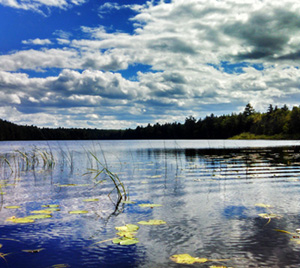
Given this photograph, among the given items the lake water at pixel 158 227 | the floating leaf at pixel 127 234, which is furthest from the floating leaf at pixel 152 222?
the floating leaf at pixel 127 234

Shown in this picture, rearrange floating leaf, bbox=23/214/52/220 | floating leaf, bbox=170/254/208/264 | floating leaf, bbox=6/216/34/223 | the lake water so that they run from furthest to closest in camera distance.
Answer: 1. floating leaf, bbox=23/214/52/220
2. floating leaf, bbox=6/216/34/223
3. the lake water
4. floating leaf, bbox=170/254/208/264

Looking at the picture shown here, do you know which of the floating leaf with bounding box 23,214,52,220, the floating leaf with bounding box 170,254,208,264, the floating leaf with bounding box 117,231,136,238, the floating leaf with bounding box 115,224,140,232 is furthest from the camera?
the floating leaf with bounding box 23,214,52,220

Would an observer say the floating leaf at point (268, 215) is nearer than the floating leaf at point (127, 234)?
No

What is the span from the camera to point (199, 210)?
8.51 m

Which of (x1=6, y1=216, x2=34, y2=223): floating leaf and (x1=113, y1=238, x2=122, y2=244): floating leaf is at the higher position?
(x1=6, y1=216, x2=34, y2=223): floating leaf

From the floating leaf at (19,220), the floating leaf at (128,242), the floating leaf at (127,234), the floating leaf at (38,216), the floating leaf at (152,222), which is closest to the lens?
the floating leaf at (128,242)

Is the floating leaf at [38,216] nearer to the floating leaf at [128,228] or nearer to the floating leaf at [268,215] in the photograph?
the floating leaf at [128,228]

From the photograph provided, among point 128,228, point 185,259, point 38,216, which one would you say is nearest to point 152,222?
point 128,228

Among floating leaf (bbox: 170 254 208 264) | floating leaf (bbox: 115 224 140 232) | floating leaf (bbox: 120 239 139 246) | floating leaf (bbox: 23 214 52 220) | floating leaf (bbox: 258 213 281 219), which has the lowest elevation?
floating leaf (bbox: 258 213 281 219)

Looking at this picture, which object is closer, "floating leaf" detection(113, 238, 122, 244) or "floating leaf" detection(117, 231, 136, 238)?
"floating leaf" detection(113, 238, 122, 244)

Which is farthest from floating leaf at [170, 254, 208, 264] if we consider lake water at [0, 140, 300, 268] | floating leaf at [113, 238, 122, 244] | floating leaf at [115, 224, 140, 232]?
floating leaf at [115, 224, 140, 232]

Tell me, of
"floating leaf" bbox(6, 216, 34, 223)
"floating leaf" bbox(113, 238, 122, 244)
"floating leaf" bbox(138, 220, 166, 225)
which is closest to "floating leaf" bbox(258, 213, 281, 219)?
"floating leaf" bbox(138, 220, 166, 225)

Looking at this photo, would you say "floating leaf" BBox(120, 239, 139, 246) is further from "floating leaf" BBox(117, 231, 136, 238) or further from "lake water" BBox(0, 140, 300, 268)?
"floating leaf" BBox(117, 231, 136, 238)

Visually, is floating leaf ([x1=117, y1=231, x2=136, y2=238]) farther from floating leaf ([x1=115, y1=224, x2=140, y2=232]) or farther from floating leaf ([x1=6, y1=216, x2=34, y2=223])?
floating leaf ([x1=6, y1=216, x2=34, y2=223])
